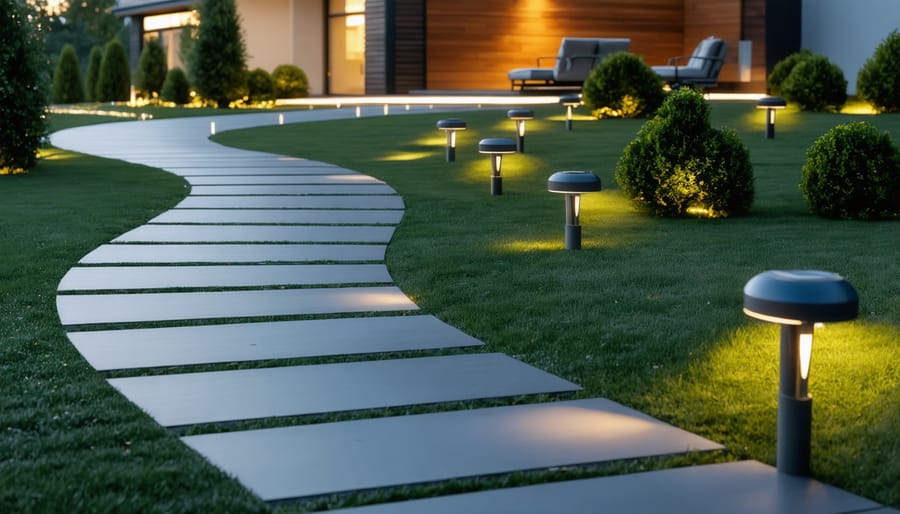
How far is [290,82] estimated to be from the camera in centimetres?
2728

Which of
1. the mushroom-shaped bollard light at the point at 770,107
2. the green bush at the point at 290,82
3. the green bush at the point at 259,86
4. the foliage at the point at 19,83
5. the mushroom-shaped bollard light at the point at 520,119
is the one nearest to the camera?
the foliage at the point at 19,83

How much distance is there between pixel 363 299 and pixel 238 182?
575 centimetres

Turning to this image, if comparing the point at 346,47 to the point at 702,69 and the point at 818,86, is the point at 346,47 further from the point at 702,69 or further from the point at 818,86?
the point at 818,86

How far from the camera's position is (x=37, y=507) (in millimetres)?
2742

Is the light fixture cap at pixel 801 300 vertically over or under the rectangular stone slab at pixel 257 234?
over

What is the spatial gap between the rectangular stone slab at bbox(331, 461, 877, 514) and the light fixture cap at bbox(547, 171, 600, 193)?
3541mm

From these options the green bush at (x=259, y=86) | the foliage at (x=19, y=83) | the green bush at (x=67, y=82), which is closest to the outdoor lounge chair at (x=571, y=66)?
the green bush at (x=259, y=86)

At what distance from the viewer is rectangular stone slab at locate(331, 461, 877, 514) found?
279 cm

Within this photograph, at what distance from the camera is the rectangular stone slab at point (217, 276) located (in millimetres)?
5879

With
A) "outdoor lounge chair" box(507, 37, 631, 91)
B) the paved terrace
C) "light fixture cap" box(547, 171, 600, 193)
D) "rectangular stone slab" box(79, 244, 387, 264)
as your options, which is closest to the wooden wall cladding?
"outdoor lounge chair" box(507, 37, 631, 91)

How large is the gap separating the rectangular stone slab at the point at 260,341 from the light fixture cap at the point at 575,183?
175 centimetres

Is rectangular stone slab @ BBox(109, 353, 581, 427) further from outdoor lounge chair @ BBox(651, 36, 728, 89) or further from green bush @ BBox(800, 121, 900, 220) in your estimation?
outdoor lounge chair @ BBox(651, 36, 728, 89)

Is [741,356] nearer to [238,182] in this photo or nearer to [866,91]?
[238,182]

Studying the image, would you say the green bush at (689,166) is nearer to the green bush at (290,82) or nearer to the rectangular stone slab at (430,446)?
the rectangular stone slab at (430,446)
